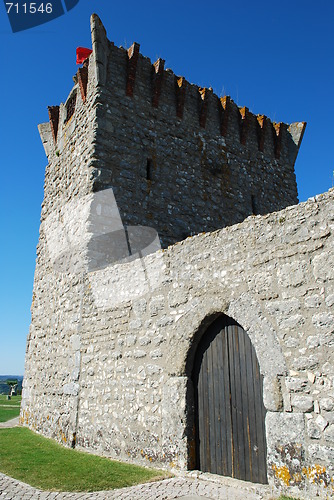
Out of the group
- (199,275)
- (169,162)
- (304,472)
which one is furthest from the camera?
(169,162)

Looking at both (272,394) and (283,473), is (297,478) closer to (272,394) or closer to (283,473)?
(283,473)

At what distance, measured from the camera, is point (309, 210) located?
177 inches

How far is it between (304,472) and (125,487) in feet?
6.21

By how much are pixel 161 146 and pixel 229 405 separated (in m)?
6.26

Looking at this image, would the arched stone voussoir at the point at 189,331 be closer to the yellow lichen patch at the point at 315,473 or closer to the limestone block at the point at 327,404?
the limestone block at the point at 327,404

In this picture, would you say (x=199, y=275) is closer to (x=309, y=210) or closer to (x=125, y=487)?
(x=309, y=210)

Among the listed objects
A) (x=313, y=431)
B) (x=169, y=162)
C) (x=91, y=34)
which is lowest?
(x=313, y=431)

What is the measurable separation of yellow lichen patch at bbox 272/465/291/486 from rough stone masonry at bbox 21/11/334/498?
0.5 inches

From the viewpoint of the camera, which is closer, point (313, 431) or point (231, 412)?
point (313, 431)

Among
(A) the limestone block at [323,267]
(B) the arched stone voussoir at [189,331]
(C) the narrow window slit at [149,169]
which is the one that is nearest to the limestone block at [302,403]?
(A) the limestone block at [323,267]

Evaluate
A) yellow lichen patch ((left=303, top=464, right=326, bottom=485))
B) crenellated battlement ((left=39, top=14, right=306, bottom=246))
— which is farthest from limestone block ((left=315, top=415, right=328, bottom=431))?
crenellated battlement ((left=39, top=14, right=306, bottom=246))

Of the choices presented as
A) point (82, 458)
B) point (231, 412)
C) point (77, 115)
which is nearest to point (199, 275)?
point (231, 412)

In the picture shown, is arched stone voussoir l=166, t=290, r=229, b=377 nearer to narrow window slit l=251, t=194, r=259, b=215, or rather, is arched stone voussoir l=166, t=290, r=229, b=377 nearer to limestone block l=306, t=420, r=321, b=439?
limestone block l=306, t=420, r=321, b=439

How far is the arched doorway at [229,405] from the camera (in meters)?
4.73
